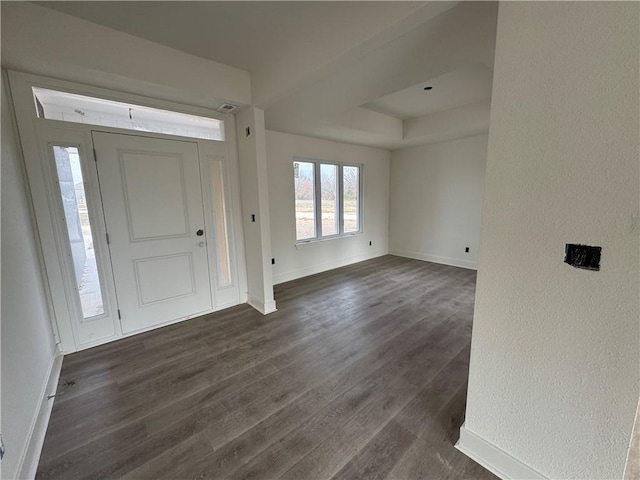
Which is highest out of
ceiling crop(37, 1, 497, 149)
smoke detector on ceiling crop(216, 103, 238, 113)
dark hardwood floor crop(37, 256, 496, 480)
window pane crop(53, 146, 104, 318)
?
ceiling crop(37, 1, 497, 149)

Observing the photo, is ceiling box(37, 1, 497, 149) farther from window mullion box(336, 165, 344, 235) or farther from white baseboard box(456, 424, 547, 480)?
white baseboard box(456, 424, 547, 480)

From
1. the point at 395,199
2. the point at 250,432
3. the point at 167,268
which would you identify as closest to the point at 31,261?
the point at 167,268

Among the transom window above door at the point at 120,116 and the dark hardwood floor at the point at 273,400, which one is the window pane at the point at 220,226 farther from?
the dark hardwood floor at the point at 273,400

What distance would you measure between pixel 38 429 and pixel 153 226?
177 centimetres

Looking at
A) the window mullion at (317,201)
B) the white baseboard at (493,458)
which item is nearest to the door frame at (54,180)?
the window mullion at (317,201)

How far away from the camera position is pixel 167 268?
2.96 meters

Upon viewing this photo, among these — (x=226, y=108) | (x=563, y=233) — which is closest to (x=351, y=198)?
(x=226, y=108)

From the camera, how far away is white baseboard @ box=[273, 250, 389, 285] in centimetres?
450

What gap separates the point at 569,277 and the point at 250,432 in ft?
6.02

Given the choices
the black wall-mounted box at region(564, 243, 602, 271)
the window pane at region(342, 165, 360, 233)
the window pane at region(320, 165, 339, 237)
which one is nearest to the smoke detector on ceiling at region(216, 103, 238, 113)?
the window pane at region(320, 165, 339, 237)

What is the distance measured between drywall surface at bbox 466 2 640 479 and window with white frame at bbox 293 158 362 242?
364cm

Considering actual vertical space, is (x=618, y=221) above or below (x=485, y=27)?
below

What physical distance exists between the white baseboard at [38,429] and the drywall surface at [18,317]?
0.9 inches

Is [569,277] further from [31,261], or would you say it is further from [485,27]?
[31,261]
